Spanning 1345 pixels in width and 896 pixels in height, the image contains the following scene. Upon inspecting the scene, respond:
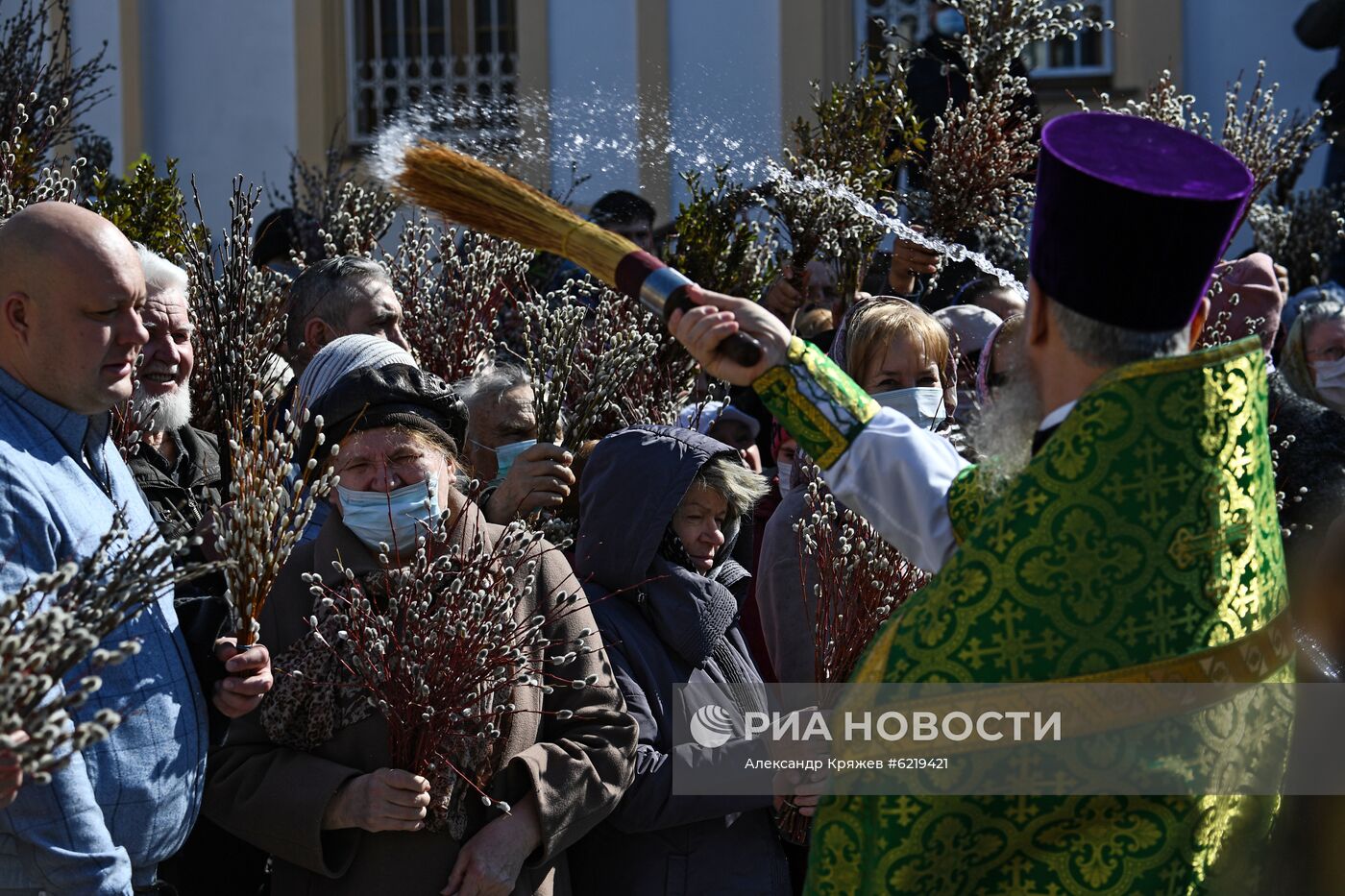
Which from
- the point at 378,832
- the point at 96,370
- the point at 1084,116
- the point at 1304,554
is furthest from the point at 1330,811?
the point at 96,370

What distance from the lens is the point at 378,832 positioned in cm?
374

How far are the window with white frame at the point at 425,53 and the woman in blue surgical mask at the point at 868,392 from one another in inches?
380

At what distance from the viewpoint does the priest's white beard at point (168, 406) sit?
4.58 meters

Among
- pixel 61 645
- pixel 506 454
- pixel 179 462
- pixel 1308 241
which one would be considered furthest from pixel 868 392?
pixel 1308 241

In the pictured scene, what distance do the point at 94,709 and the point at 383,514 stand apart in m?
0.93

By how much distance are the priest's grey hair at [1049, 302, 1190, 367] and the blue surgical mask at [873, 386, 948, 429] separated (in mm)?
1963

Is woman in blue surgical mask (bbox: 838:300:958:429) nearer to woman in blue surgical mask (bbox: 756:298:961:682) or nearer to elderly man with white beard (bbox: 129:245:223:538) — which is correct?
woman in blue surgical mask (bbox: 756:298:961:682)

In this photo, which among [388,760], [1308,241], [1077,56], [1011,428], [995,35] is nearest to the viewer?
[1011,428]

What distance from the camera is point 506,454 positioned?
16.2 feet

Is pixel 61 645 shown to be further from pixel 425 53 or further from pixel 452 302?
pixel 425 53

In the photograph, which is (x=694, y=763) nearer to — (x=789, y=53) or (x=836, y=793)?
(x=836, y=793)

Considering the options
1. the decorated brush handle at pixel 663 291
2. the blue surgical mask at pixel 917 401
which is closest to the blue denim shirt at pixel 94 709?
the decorated brush handle at pixel 663 291

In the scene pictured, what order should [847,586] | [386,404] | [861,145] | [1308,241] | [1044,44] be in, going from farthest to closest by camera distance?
[1044,44], [1308,241], [861,145], [847,586], [386,404]

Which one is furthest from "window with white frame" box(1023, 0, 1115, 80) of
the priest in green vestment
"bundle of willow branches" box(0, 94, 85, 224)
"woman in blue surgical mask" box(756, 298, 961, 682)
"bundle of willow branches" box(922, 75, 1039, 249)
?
the priest in green vestment
